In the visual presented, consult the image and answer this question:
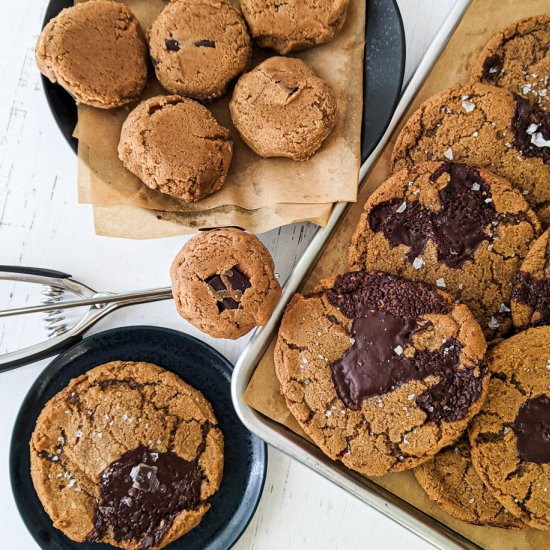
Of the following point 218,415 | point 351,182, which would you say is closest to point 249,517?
point 218,415

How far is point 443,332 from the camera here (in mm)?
1363

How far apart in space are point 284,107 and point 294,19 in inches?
8.4

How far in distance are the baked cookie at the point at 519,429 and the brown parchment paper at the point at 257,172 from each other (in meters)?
0.54

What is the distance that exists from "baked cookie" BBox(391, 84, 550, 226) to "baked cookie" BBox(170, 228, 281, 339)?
492 mm

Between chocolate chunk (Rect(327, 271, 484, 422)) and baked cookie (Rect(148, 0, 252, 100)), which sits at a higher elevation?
baked cookie (Rect(148, 0, 252, 100))

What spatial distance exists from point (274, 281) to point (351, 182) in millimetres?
326

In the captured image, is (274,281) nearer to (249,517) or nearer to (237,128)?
(237,128)

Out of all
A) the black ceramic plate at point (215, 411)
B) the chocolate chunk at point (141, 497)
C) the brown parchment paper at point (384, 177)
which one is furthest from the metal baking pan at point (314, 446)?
the chocolate chunk at point (141, 497)

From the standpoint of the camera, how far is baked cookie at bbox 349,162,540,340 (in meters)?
1.41

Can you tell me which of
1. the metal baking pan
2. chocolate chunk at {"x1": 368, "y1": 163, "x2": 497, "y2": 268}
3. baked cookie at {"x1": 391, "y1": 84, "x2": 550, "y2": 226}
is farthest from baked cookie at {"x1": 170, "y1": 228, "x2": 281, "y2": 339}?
baked cookie at {"x1": 391, "y1": 84, "x2": 550, "y2": 226}

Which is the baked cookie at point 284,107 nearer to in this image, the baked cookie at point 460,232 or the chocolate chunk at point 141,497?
the baked cookie at point 460,232

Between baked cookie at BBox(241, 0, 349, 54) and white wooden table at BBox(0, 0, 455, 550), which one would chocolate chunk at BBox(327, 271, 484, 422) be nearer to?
white wooden table at BBox(0, 0, 455, 550)

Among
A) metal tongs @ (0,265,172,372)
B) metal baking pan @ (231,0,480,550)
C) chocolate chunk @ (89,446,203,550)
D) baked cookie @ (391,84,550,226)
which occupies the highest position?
baked cookie @ (391,84,550,226)

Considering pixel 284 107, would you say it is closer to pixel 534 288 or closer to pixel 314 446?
pixel 534 288
